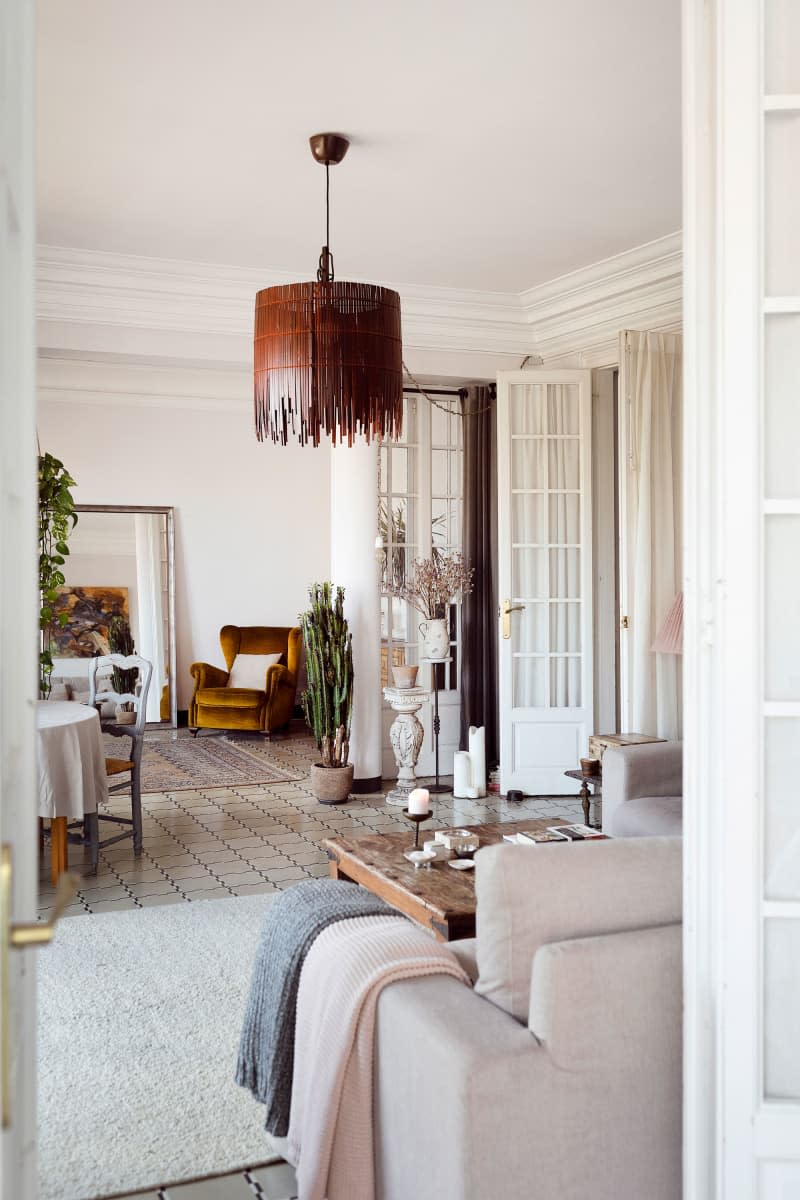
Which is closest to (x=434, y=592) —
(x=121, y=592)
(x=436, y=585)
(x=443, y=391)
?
(x=436, y=585)

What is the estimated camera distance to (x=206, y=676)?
9.15 meters

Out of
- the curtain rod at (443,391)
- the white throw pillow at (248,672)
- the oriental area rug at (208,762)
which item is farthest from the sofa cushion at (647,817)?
the white throw pillow at (248,672)

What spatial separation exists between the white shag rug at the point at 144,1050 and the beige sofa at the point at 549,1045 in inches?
28.8

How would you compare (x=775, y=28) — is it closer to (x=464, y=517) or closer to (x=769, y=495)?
(x=769, y=495)

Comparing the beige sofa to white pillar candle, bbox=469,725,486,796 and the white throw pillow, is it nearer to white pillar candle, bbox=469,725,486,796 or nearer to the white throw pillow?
white pillar candle, bbox=469,725,486,796

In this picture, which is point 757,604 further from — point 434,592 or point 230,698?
point 230,698

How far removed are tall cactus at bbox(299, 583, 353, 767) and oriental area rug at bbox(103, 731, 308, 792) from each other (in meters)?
0.93

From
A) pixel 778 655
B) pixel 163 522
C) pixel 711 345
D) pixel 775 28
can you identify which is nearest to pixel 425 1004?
pixel 778 655

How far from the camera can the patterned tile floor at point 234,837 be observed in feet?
15.2

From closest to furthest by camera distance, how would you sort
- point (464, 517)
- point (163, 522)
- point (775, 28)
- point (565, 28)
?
point (775, 28) → point (565, 28) → point (464, 517) → point (163, 522)

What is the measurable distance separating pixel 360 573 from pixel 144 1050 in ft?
12.7

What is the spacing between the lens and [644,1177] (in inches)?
71.6

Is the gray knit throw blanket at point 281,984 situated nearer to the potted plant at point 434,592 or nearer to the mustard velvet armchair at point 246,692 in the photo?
the potted plant at point 434,592

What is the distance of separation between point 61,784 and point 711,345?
3.77 m
